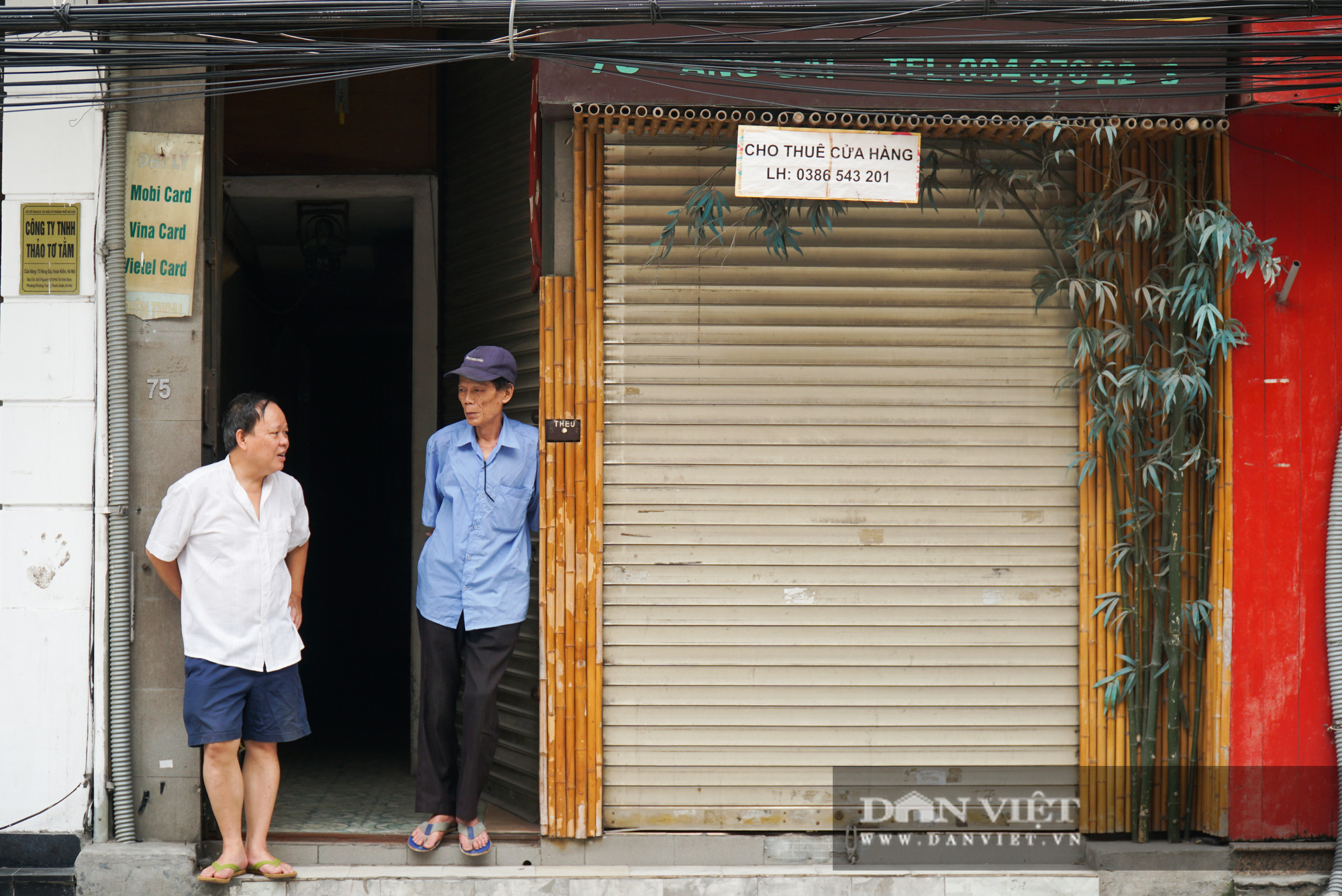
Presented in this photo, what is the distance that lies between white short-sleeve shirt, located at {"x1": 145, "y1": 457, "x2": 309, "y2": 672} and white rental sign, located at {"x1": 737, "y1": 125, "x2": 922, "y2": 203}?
2.61 metres

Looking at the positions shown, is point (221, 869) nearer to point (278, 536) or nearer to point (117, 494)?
point (278, 536)

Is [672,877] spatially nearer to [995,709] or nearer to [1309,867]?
[995,709]

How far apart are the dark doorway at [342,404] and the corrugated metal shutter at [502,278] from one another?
0.71 metres

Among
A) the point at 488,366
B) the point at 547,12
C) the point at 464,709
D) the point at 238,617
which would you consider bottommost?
the point at 464,709

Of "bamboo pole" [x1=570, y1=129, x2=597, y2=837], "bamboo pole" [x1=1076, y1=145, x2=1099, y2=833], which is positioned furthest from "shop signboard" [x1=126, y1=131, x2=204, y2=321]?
"bamboo pole" [x1=1076, y1=145, x2=1099, y2=833]

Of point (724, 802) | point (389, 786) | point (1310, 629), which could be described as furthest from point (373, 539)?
point (1310, 629)

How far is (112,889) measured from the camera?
4.48 meters

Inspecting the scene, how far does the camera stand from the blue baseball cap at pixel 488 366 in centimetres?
466

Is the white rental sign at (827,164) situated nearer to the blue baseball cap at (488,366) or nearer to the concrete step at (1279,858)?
the blue baseball cap at (488,366)

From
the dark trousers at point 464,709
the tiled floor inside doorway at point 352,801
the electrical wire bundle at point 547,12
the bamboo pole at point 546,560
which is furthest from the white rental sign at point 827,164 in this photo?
the tiled floor inside doorway at point 352,801

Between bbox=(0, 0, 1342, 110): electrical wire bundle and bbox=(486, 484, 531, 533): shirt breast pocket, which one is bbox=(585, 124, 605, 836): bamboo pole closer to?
bbox=(486, 484, 531, 533): shirt breast pocket

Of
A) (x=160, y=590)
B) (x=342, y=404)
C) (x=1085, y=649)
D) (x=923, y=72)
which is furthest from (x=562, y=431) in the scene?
(x=342, y=404)

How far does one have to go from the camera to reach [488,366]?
4.69 m

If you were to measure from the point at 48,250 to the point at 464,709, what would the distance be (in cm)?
281
